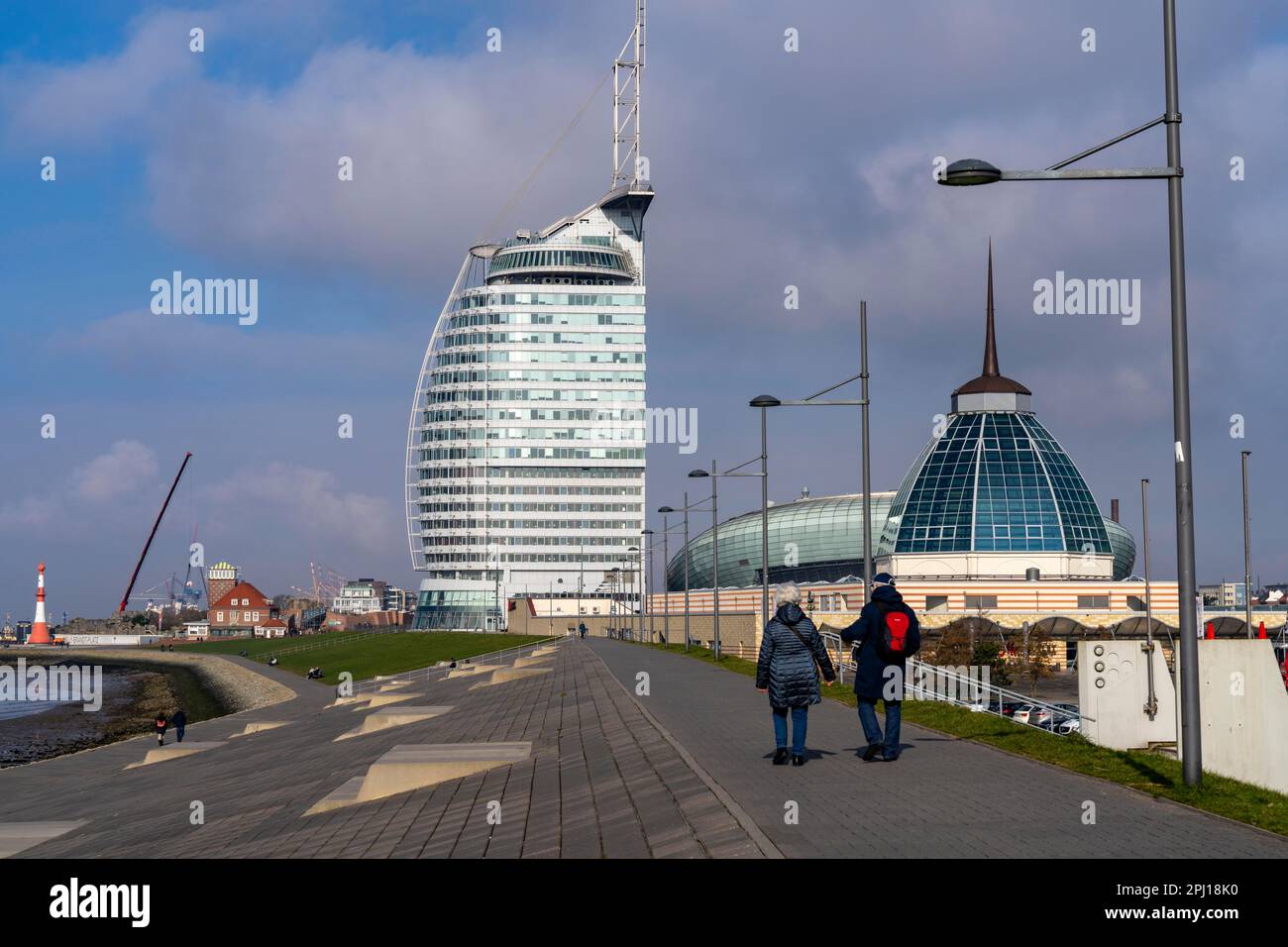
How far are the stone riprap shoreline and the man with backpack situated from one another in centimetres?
4570

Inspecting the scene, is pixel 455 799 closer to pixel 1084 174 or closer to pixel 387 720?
pixel 1084 174

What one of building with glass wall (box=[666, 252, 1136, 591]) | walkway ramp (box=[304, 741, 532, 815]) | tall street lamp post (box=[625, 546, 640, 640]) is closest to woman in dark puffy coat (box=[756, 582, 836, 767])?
walkway ramp (box=[304, 741, 532, 815])

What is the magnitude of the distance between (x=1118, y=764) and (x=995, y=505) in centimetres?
11453

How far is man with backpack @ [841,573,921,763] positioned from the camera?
15930 mm

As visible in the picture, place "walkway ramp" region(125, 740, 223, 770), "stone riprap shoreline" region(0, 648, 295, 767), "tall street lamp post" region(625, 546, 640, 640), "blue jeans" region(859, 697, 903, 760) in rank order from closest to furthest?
"blue jeans" region(859, 697, 903, 760) → "walkway ramp" region(125, 740, 223, 770) → "stone riprap shoreline" region(0, 648, 295, 767) → "tall street lamp post" region(625, 546, 640, 640)

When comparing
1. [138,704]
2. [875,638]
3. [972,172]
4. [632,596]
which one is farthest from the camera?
[632,596]

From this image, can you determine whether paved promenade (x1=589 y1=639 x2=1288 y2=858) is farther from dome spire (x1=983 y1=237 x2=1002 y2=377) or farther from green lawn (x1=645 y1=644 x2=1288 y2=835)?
dome spire (x1=983 y1=237 x2=1002 y2=377)

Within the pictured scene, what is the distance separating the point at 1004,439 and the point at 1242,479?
2950 inches

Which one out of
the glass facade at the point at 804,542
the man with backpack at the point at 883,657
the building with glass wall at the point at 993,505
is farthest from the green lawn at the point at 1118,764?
the glass facade at the point at 804,542

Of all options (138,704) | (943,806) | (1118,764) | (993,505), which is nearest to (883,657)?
(1118,764)

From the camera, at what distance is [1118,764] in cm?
1612

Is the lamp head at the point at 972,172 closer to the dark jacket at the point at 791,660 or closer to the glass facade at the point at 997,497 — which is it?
the dark jacket at the point at 791,660

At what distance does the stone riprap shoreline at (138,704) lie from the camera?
207 ft
